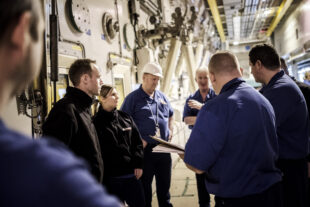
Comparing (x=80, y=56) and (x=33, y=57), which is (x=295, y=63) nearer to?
(x=80, y=56)

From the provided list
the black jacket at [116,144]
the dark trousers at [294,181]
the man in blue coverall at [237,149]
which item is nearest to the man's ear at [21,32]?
the man in blue coverall at [237,149]

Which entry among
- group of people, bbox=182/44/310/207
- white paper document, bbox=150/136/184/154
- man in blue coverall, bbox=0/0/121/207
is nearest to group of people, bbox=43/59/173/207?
white paper document, bbox=150/136/184/154

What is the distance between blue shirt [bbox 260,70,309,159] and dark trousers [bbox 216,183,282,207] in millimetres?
507

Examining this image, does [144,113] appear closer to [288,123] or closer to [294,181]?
[288,123]

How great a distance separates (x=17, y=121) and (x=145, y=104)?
131 centimetres

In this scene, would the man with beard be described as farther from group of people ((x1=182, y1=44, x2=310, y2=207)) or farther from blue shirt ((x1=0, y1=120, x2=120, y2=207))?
blue shirt ((x1=0, y1=120, x2=120, y2=207))

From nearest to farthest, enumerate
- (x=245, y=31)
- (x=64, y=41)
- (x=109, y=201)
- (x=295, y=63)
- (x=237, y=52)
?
(x=109, y=201) < (x=64, y=41) < (x=295, y=63) < (x=245, y=31) < (x=237, y=52)

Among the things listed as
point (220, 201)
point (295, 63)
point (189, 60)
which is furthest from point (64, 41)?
point (295, 63)

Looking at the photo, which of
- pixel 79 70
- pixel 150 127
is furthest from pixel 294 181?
pixel 79 70

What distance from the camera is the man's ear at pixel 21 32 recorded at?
456 millimetres

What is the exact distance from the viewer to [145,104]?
273cm

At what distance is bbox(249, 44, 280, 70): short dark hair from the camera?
6.27 ft

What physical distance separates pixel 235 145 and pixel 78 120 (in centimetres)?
104

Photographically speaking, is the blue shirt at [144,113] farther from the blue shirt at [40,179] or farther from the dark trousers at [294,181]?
the blue shirt at [40,179]
